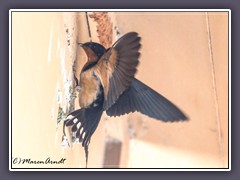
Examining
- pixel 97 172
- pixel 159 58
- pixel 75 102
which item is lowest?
pixel 97 172

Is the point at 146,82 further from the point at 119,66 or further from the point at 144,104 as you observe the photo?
the point at 119,66

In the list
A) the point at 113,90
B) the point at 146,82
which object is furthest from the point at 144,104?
the point at 146,82

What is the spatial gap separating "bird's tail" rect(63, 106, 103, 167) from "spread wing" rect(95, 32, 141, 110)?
0.05 meters

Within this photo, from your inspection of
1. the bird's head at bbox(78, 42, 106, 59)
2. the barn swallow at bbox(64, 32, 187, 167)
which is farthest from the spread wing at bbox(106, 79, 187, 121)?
the bird's head at bbox(78, 42, 106, 59)

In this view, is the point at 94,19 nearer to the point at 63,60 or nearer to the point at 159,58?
the point at 63,60

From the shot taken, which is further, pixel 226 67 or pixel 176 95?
pixel 176 95

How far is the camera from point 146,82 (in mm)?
1911

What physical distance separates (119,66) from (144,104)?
0.17m

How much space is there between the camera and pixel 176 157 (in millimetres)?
2279

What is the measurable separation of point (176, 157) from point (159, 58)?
320 mm

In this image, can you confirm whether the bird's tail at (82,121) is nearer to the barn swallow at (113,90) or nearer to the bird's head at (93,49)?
the barn swallow at (113,90)

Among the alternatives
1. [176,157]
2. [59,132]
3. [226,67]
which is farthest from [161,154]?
[59,132]

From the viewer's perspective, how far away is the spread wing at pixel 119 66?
152 cm

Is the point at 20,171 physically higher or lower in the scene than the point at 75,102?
lower
